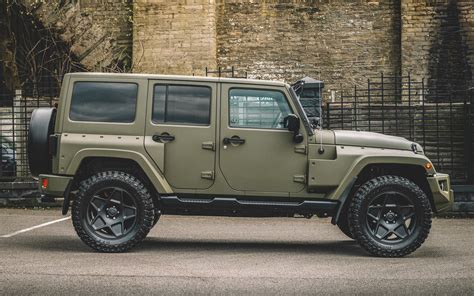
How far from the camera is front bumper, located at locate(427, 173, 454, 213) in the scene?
8.32 meters

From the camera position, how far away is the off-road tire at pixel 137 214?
7965 mm

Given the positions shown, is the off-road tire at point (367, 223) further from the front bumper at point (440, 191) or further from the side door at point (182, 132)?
the side door at point (182, 132)

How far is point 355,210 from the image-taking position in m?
8.05

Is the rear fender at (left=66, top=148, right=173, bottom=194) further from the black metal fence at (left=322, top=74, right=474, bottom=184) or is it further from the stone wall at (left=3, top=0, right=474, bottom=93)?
the stone wall at (left=3, top=0, right=474, bottom=93)

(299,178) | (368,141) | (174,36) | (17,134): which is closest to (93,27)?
(174,36)

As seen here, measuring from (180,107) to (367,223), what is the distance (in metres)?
2.23

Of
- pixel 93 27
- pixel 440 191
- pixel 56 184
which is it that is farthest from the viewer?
pixel 93 27

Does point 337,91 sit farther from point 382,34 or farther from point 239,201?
point 239,201

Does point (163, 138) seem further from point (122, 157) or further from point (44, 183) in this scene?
point (44, 183)

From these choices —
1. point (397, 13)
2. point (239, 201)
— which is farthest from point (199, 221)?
point (397, 13)

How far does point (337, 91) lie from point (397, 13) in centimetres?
265

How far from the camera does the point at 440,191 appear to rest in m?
8.34

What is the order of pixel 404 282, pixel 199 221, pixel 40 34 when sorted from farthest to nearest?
1. pixel 40 34
2. pixel 199 221
3. pixel 404 282

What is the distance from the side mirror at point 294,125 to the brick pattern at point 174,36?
13642 mm
